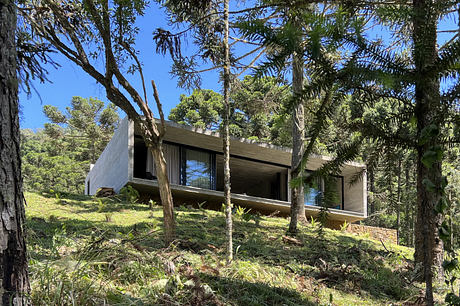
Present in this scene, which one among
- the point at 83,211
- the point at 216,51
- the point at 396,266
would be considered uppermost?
the point at 216,51

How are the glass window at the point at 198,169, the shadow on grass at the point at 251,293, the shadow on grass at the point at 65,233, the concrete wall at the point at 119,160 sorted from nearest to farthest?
the shadow on grass at the point at 251,293 → the shadow on grass at the point at 65,233 → the concrete wall at the point at 119,160 → the glass window at the point at 198,169

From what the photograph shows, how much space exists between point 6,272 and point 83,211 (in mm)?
7749

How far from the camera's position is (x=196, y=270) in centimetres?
437

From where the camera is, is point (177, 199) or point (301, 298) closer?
point (301, 298)

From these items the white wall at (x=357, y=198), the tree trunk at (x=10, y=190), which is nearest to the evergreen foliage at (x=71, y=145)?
the white wall at (x=357, y=198)

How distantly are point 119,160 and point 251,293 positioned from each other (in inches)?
452

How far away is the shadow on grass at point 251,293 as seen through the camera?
3.78 meters

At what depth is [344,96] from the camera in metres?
3.59

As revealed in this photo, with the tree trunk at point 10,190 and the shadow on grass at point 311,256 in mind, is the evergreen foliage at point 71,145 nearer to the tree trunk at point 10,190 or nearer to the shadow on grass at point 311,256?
the shadow on grass at point 311,256

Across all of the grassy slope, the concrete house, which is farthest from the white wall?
the grassy slope

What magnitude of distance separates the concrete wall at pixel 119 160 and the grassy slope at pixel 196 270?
14.5 feet

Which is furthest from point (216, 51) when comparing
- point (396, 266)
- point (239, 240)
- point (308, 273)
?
point (396, 266)

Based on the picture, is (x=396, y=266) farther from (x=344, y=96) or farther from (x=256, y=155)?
(x=256, y=155)

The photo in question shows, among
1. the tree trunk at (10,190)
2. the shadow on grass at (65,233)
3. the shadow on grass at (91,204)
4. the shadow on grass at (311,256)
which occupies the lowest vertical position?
the shadow on grass at (311,256)
